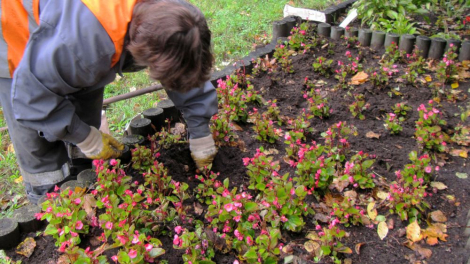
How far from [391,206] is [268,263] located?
81cm

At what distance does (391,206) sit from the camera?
2.20m

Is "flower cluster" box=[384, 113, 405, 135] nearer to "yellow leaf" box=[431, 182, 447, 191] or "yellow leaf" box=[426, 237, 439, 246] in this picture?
"yellow leaf" box=[431, 182, 447, 191]

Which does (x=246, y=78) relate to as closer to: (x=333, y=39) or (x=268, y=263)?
(x=333, y=39)

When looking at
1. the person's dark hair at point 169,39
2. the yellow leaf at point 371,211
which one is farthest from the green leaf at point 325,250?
the person's dark hair at point 169,39

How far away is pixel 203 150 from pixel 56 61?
1.03m

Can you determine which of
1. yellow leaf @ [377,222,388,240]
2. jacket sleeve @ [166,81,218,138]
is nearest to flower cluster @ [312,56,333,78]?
jacket sleeve @ [166,81,218,138]

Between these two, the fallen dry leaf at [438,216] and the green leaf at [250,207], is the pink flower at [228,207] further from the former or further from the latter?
the fallen dry leaf at [438,216]

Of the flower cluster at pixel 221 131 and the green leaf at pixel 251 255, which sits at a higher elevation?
the green leaf at pixel 251 255

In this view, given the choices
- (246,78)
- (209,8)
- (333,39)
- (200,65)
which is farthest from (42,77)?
(209,8)

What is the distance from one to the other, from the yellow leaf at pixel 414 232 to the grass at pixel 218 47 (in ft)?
7.35

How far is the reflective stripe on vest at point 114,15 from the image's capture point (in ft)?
6.01

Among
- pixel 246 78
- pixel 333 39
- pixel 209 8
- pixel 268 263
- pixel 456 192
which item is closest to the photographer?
pixel 268 263

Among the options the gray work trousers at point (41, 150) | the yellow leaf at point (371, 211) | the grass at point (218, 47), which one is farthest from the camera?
the grass at point (218, 47)

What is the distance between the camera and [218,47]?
4.57 metres
